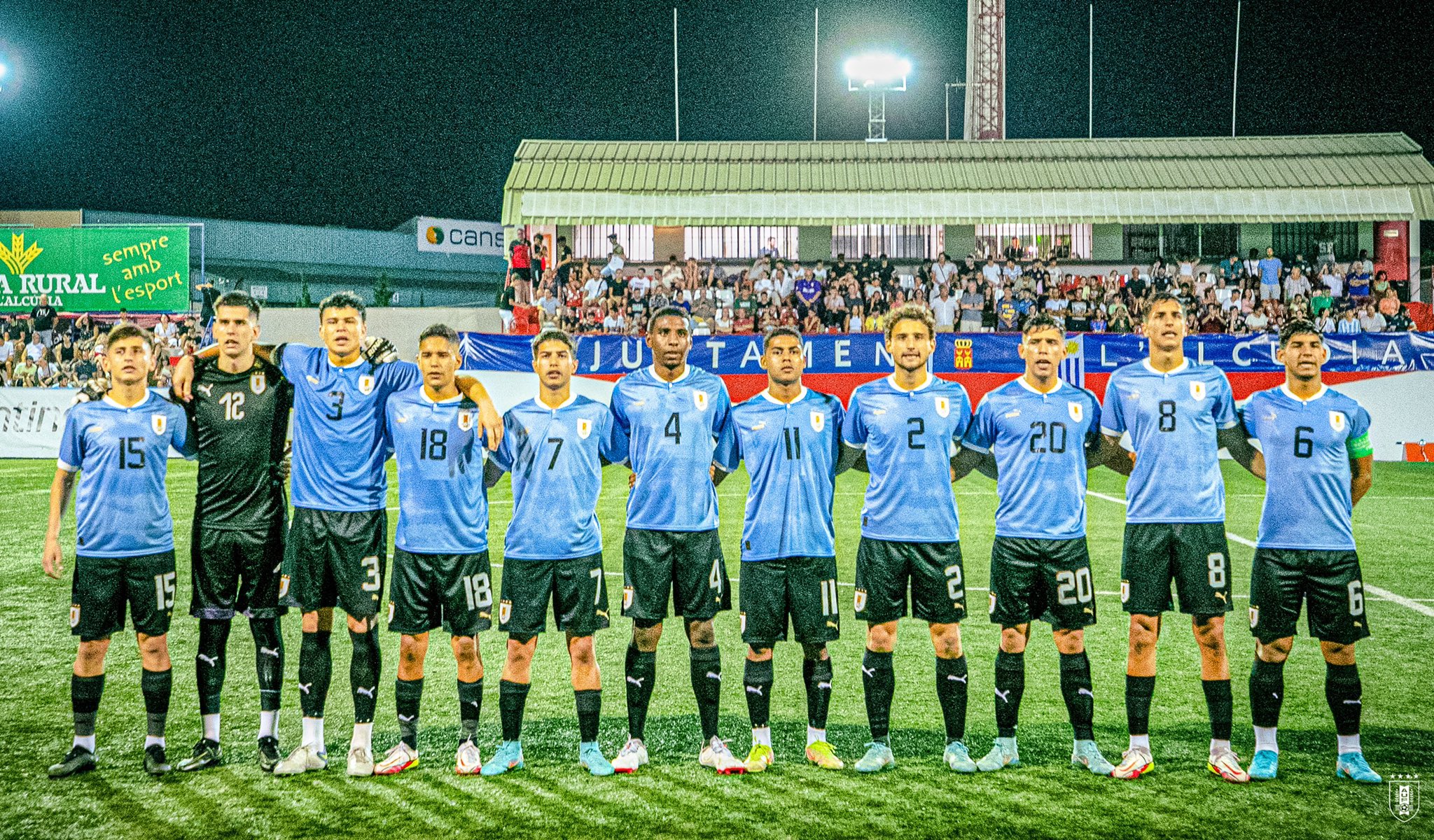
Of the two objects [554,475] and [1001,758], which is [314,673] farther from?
[1001,758]

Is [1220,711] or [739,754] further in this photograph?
[739,754]

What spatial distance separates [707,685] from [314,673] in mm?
1995

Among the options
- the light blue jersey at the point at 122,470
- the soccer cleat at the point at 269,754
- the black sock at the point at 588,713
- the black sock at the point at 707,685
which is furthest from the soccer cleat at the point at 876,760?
the light blue jersey at the point at 122,470

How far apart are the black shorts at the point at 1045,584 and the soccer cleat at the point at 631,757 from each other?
1.89 metres

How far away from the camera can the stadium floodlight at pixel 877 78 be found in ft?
119

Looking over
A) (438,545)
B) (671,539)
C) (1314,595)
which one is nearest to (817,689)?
(671,539)

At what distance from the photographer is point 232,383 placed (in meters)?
5.77

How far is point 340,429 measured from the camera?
18.4 ft

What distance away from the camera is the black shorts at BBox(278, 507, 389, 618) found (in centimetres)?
547

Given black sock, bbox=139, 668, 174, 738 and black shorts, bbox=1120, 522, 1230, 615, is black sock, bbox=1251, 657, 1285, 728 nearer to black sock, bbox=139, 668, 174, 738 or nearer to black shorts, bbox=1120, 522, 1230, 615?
black shorts, bbox=1120, 522, 1230, 615

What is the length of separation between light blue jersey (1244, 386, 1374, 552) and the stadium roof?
969 inches

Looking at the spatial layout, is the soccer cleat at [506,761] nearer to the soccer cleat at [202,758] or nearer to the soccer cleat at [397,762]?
the soccer cleat at [397,762]

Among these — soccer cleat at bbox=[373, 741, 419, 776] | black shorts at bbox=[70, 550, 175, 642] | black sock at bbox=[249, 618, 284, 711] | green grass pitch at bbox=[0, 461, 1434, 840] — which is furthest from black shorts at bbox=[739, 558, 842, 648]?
black shorts at bbox=[70, 550, 175, 642]

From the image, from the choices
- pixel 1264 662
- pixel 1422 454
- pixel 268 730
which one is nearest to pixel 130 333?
pixel 268 730
